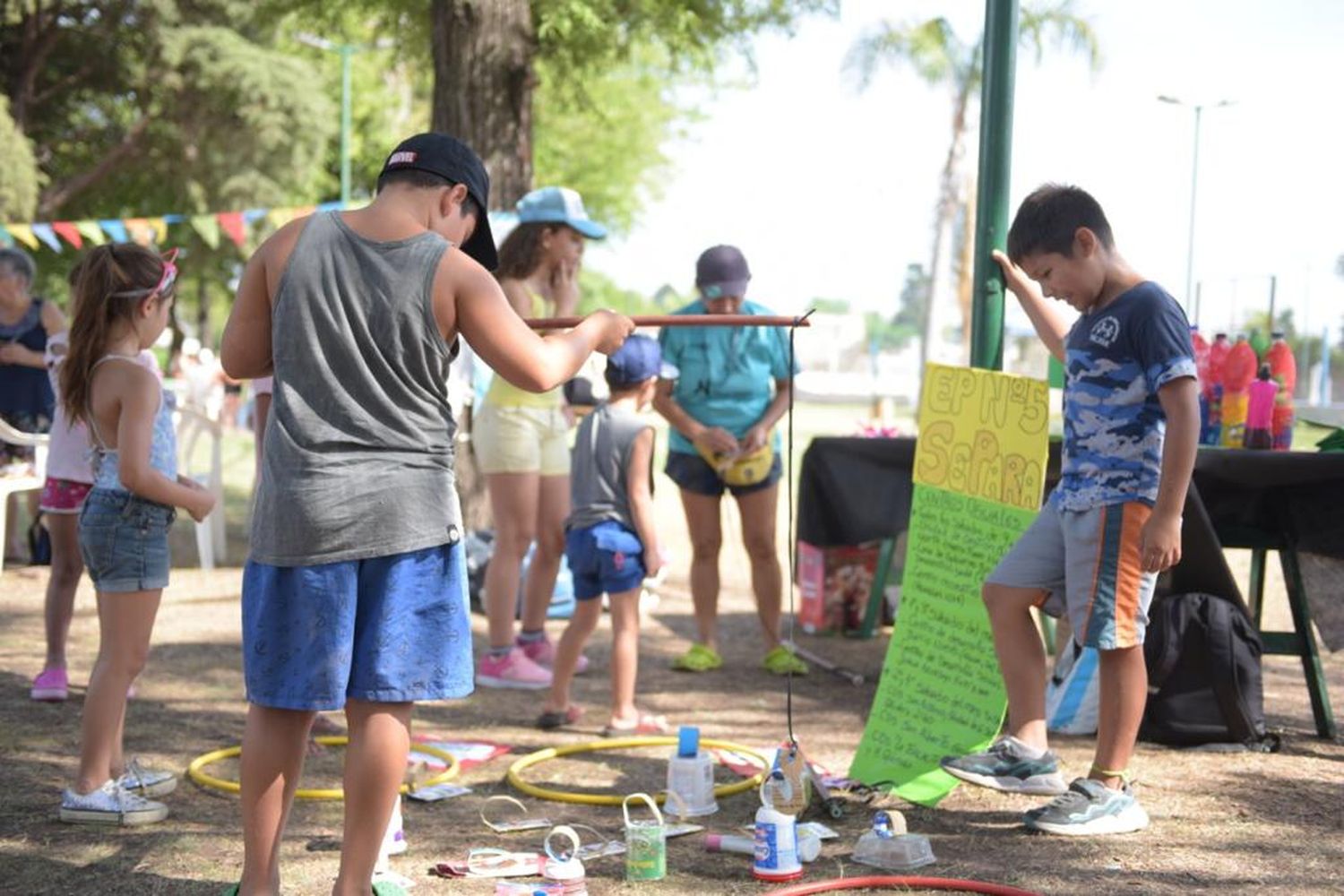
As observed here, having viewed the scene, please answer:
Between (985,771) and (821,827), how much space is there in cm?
47

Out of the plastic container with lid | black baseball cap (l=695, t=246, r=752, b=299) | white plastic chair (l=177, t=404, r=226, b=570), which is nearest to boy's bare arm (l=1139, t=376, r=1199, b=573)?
the plastic container with lid

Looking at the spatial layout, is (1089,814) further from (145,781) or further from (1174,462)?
(145,781)

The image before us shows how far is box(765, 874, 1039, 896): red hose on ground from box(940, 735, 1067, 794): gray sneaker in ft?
1.82

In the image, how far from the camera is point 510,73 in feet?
29.1

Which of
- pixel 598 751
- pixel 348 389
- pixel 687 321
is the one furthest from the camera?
pixel 598 751

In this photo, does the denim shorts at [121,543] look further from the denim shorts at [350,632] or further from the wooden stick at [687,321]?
the wooden stick at [687,321]

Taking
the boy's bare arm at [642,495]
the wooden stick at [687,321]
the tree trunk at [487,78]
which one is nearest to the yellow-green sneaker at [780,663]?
the boy's bare arm at [642,495]

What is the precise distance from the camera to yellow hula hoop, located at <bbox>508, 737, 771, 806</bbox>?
422cm

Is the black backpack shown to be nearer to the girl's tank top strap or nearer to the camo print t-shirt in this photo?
the camo print t-shirt

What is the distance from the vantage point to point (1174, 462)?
3.68 meters

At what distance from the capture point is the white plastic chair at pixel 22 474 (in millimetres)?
6866

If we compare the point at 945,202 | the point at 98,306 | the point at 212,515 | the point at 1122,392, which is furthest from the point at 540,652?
the point at 945,202

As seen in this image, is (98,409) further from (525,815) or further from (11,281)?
(11,281)

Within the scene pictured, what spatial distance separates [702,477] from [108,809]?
2.85 metres
